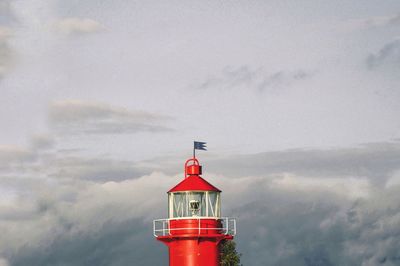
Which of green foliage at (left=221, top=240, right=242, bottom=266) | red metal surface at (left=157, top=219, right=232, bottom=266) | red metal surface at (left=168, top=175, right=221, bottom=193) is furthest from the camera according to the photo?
green foliage at (left=221, top=240, right=242, bottom=266)

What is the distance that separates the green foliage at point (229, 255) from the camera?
8881 centimetres

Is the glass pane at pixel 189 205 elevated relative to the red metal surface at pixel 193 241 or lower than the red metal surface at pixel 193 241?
elevated

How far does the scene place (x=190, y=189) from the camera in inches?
2963

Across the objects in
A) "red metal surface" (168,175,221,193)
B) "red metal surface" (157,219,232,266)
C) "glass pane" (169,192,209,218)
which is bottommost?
"red metal surface" (157,219,232,266)

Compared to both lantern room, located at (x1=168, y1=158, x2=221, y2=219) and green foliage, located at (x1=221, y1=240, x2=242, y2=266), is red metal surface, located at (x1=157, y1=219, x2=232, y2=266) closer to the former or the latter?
lantern room, located at (x1=168, y1=158, x2=221, y2=219)

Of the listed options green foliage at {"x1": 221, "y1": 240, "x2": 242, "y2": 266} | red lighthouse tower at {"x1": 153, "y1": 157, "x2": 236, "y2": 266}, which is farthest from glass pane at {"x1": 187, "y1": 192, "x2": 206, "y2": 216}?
green foliage at {"x1": 221, "y1": 240, "x2": 242, "y2": 266}

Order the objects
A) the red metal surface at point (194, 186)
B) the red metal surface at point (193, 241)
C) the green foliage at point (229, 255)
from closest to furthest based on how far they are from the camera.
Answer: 1. the red metal surface at point (193, 241)
2. the red metal surface at point (194, 186)
3. the green foliage at point (229, 255)

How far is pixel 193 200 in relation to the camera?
2975 inches

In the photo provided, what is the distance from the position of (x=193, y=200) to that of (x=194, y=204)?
328 millimetres

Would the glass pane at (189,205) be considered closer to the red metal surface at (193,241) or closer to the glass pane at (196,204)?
the glass pane at (196,204)

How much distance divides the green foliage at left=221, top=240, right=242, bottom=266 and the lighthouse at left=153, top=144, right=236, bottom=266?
1242cm

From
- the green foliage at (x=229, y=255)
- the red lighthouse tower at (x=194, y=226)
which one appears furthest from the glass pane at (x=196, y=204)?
the green foliage at (x=229, y=255)

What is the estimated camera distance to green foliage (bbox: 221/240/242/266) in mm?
88812

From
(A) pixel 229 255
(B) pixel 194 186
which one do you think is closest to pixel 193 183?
(B) pixel 194 186
